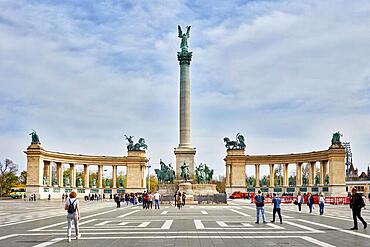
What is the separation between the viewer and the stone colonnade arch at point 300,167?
340 feet

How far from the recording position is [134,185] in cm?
12319

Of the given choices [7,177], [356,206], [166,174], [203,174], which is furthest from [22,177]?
[356,206]

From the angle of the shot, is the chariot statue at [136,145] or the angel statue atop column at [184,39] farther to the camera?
the chariot statue at [136,145]

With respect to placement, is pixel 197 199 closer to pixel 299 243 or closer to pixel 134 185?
pixel 299 243

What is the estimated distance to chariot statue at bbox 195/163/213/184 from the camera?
7631cm

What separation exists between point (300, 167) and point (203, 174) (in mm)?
45041

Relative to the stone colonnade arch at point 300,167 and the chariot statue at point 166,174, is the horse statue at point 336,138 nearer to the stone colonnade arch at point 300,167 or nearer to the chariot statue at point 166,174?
the stone colonnade arch at point 300,167

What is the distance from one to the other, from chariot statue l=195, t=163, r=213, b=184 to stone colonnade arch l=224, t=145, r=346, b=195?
36211 mm

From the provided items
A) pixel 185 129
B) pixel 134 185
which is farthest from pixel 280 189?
pixel 185 129

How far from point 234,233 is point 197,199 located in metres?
41.0

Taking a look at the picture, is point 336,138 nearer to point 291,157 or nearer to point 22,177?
point 291,157

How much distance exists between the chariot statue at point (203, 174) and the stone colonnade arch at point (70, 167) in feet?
121

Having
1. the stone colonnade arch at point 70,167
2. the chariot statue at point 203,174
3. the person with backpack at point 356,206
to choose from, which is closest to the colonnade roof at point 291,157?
the stone colonnade arch at point 70,167

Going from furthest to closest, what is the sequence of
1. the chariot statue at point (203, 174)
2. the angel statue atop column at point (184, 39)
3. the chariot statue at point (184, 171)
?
the angel statue atop column at point (184, 39), the chariot statue at point (203, 174), the chariot statue at point (184, 171)
